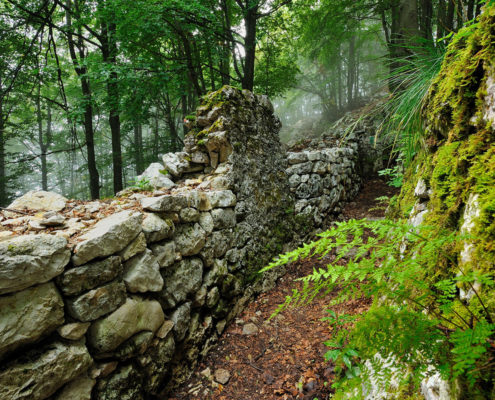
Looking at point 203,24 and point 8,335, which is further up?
point 203,24

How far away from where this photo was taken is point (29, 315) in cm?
153

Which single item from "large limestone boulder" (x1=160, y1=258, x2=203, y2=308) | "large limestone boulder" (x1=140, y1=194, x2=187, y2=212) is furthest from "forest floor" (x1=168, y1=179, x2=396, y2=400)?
"large limestone boulder" (x1=140, y1=194, x2=187, y2=212)

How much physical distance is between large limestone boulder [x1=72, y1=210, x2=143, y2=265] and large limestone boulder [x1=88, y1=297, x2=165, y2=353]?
521 mm

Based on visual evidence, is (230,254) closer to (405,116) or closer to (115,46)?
(405,116)

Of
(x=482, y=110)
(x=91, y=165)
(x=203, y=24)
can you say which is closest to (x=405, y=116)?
(x=482, y=110)

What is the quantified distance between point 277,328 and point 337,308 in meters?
0.83

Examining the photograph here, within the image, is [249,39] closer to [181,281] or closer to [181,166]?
[181,166]

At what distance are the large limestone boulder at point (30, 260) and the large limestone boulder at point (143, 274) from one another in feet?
1.76

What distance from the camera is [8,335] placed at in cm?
143

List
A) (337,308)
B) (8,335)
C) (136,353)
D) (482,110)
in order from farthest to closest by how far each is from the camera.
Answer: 1. (337,308)
2. (136,353)
3. (8,335)
4. (482,110)

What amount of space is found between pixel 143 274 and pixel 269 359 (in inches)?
67.8

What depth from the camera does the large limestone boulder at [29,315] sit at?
56.9 inches

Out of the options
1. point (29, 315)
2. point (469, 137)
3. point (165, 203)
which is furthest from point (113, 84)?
point (469, 137)

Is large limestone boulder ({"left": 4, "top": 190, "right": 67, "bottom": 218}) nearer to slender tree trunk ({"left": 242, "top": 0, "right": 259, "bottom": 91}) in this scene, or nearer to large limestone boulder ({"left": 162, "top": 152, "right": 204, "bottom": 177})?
large limestone boulder ({"left": 162, "top": 152, "right": 204, "bottom": 177})
